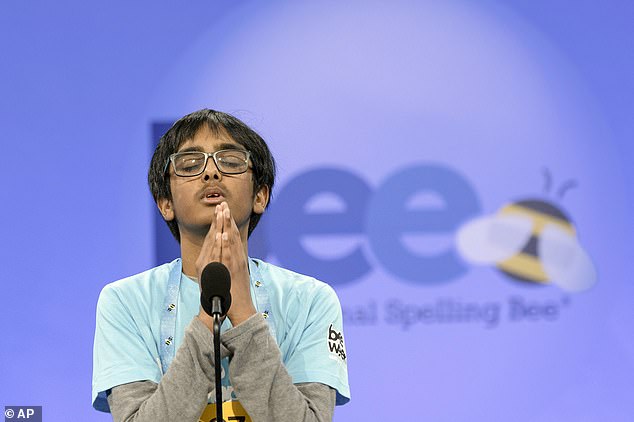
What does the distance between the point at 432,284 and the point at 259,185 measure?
1640 millimetres

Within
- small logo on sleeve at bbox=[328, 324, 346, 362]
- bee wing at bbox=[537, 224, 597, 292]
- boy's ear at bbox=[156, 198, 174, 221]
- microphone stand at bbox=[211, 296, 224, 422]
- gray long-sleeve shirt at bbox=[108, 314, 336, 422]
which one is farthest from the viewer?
bee wing at bbox=[537, 224, 597, 292]

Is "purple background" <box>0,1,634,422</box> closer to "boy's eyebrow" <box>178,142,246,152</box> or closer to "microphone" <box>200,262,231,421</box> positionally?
"boy's eyebrow" <box>178,142,246,152</box>

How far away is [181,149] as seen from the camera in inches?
93.7

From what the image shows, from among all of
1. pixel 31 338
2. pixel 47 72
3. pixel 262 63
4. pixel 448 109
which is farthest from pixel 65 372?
pixel 448 109

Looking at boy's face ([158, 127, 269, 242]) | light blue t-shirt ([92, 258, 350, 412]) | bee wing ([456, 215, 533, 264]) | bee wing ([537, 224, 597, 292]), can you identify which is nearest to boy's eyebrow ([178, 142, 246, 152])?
boy's face ([158, 127, 269, 242])

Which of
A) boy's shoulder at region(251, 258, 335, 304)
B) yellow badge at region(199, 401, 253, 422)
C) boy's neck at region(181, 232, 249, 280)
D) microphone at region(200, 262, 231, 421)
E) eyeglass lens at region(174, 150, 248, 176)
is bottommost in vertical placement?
yellow badge at region(199, 401, 253, 422)

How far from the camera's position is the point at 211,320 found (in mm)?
2129

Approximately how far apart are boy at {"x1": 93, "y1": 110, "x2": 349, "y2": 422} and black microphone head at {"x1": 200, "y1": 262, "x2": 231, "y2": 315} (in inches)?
7.1

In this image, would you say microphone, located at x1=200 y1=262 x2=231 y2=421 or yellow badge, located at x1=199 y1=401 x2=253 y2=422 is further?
yellow badge, located at x1=199 y1=401 x2=253 y2=422

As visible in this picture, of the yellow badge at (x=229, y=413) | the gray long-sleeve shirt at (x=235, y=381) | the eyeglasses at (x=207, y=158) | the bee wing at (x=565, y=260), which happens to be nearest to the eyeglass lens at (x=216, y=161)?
the eyeglasses at (x=207, y=158)

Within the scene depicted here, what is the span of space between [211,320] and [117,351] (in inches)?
10.4

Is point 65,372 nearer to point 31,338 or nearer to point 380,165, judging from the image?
point 31,338

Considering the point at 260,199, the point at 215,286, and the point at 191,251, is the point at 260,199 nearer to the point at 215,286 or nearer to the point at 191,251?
the point at 191,251

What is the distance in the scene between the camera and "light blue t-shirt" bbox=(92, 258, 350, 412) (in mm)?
2246
